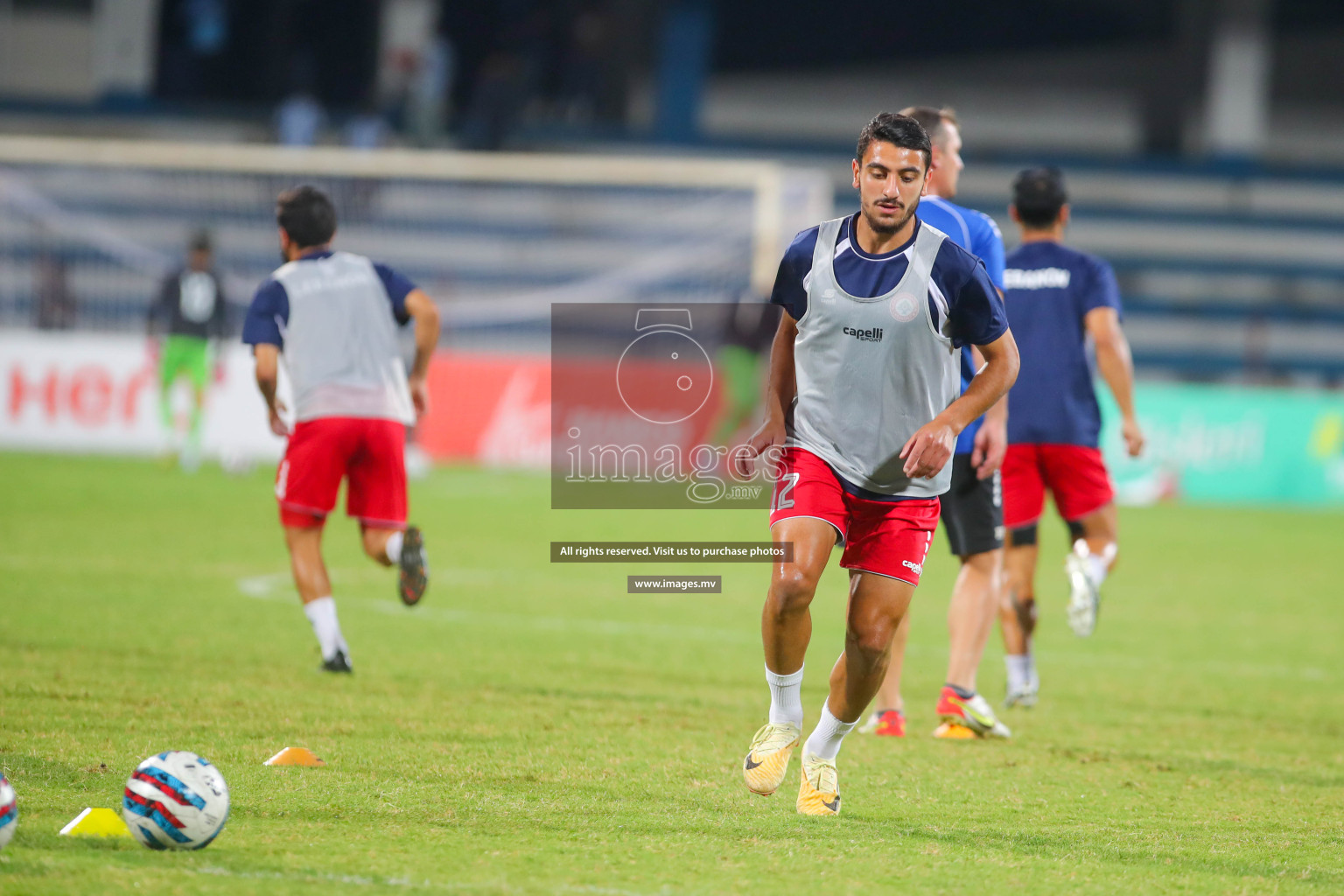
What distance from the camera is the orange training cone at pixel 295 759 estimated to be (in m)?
5.16

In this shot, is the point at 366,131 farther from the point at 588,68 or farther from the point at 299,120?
the point at 588,68

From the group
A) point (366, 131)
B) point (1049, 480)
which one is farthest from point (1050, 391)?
point (366, 131)

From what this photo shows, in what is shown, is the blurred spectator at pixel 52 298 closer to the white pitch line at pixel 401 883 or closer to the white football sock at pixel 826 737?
the white football sock at pixel 826 737

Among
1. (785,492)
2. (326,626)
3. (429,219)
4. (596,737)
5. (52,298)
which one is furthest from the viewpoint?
(429,219)

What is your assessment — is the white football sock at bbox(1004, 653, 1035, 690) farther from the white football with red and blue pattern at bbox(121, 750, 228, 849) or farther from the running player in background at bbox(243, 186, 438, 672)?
the white football with red and blue pattern at bbox(121, 750, 228, 849)

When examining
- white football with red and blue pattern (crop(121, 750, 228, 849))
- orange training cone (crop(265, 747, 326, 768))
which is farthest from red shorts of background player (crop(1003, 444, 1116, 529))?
white football with red and blue pattern (crop(121, 750, 228, 849))

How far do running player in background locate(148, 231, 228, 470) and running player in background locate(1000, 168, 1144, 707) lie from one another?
1101cm

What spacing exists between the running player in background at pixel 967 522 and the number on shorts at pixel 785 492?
4.64ft

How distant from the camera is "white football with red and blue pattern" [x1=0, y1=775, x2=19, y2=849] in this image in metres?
3.88

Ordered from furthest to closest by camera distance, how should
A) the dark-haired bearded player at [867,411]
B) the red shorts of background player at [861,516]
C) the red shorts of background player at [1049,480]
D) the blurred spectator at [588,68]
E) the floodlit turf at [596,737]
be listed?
the blurred spectator at [588,68] < the red shorts of background player at [1049,480] < the red shorts of background player at [861,516] < the dark-haired bearded player at [867,411] < the floodlit turf at [596,737]

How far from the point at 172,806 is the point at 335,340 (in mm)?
3447

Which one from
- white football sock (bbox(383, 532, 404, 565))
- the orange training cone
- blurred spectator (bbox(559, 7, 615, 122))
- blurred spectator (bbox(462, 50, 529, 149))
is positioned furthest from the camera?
blurred spectator (bbox(559, 7, 615, 122))

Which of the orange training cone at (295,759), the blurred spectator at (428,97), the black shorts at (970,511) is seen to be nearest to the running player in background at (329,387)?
→ the orange training cone at (295,759)

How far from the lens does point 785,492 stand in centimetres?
499
